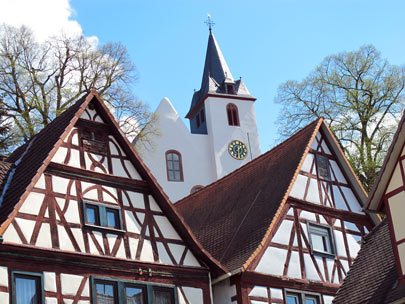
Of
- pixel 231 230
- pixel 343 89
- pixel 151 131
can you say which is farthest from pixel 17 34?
pixel 231 230

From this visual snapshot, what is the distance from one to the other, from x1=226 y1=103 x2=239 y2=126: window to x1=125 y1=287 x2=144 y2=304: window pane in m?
41.9

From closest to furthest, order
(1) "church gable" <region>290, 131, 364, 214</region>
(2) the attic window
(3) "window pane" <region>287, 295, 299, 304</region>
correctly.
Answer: (2) the attic window, (3) "window pane" <region>287, 295, 299, 304</region>, (1) "church gable" <region>290, 131, 364, 214</region>

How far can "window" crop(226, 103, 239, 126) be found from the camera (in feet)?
204

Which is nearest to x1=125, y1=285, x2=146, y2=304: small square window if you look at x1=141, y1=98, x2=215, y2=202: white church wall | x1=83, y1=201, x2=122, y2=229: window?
x1=83, y1=201, x2=122, y2=229: window

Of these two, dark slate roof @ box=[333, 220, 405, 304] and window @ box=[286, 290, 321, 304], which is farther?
window @ box=[286, 290, 321, 304]

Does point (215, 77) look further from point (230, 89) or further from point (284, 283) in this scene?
point (284, 283)

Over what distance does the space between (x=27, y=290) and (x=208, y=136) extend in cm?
4257

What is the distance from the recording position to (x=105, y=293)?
65.1 feet

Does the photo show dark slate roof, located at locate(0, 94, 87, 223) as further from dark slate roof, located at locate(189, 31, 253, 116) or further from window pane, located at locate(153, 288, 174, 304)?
dark slate roof, located at locate(189, 31, 253, 116)

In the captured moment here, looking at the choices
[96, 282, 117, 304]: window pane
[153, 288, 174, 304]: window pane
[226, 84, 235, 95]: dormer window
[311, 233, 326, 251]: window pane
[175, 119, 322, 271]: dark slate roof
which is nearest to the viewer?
[96, 282, 117, 304]: window pane

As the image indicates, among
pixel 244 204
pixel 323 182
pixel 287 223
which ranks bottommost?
pixel 287 223

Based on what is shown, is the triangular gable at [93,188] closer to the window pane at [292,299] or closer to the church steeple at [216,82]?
the window pane at [292,299]

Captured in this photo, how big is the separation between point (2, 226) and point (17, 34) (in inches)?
977

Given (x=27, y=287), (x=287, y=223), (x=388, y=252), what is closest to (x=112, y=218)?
(x=27, y=287)
